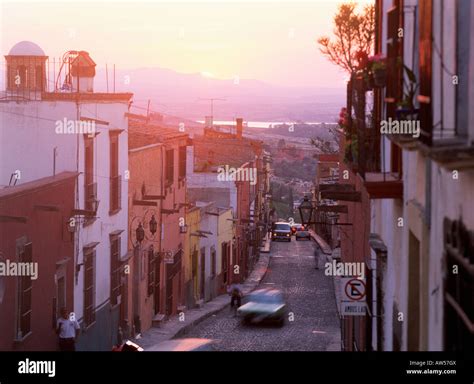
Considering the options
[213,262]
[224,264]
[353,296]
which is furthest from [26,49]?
[224,264]

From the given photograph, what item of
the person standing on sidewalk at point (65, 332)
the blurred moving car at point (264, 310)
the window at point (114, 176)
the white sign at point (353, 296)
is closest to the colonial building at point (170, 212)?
the blurred moving car at point (264, 310)

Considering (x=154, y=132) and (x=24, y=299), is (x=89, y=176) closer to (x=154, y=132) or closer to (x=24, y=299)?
(x=24, y=299)

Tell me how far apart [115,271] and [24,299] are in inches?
249

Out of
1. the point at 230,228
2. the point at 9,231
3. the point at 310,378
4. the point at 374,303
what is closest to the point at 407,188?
the point at 310,378

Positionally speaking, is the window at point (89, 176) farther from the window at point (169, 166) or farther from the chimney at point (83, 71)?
the window at point (169, 166)

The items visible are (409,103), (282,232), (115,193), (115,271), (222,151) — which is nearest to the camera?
(409,103)

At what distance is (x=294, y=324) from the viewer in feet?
75.8

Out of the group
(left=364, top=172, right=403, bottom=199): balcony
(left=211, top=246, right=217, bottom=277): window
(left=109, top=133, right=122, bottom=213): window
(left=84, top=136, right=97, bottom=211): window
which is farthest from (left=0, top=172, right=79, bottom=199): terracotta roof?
(left=211, top=246, right=217, bottom=277): window

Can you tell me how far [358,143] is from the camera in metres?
9.53

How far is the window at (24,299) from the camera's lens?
12.6 meters

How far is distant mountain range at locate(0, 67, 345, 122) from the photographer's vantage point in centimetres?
5281

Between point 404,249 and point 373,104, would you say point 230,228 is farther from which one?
point 404,249

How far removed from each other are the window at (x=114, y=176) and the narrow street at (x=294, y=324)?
315cm

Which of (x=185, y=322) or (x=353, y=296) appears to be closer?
(x=353, y=296)
